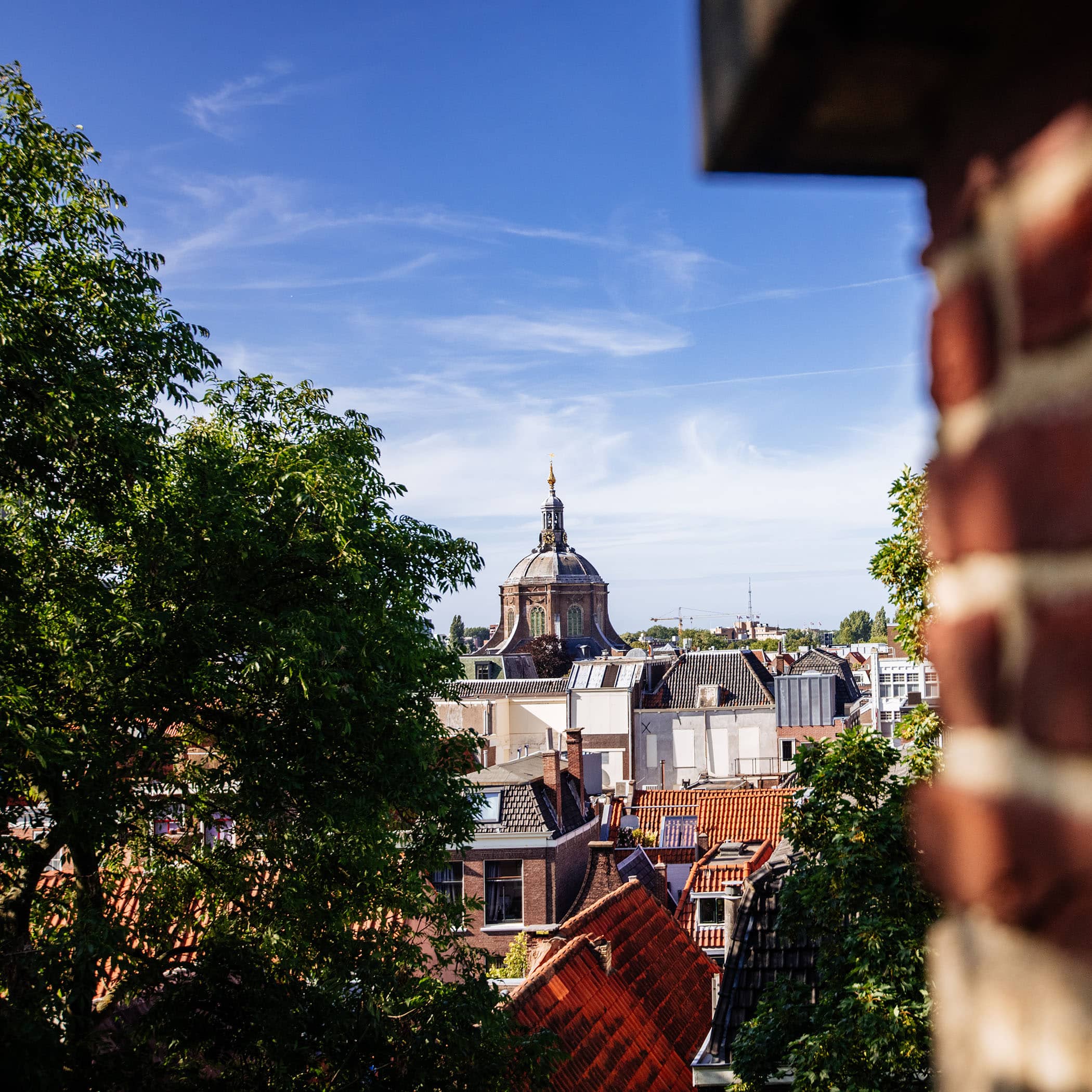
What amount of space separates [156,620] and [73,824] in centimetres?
211

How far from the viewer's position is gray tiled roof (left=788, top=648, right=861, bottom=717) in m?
50.7

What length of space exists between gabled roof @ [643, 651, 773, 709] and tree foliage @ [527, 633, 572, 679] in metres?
31.7

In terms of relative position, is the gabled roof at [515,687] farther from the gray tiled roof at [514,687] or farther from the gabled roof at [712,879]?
the gabled roof at [712,879]

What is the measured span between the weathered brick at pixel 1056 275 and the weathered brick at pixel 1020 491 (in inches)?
2.1

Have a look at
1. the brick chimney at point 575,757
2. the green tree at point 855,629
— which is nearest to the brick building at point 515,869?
the brick chimney at point 575,757

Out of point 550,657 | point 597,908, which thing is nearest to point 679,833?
point 597,908

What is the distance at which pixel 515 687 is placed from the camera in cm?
6581

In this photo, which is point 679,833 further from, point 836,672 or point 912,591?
point 836,672

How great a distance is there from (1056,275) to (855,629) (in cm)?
16145

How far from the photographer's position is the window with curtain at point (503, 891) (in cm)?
2439

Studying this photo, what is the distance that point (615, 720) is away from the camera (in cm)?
5322

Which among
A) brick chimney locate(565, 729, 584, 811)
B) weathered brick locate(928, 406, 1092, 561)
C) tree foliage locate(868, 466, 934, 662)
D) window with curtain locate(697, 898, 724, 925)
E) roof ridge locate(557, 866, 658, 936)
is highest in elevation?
tree foliage locate(868, 466, 934, 662)

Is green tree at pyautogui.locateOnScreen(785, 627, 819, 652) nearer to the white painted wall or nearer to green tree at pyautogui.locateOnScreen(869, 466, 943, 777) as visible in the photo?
the white painted wall

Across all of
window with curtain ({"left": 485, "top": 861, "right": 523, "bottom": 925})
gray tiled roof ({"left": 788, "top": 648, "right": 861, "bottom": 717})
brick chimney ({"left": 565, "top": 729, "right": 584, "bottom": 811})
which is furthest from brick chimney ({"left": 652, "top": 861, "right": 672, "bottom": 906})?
gray tiled roof ({"left": 788, "top": 648, "right": 861, "bottom": 717})
